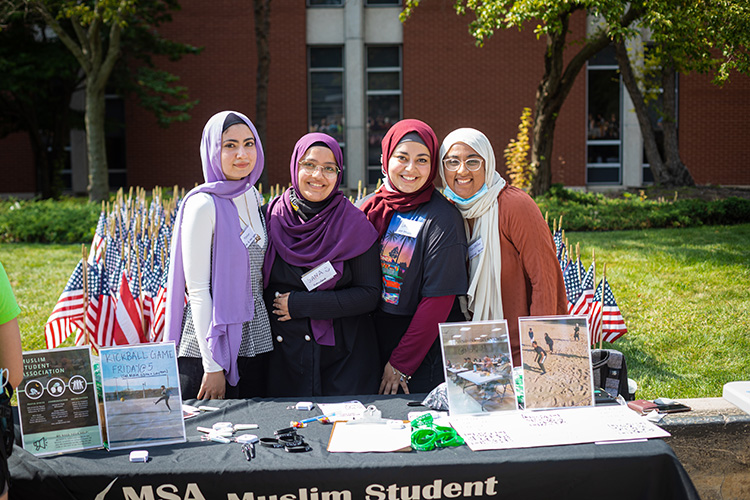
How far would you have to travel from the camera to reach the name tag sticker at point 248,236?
2.92m

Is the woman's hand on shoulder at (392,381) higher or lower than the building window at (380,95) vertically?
lower

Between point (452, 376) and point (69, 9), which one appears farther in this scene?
point (69, 9)

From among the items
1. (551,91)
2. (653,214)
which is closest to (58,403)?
(653,214)

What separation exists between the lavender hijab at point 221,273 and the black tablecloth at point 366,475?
2.25ft

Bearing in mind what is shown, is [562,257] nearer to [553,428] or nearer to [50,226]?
[553,428]

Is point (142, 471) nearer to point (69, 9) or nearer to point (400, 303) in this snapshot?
point (400, 303)

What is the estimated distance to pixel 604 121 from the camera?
59.6ft

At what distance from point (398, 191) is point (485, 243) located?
46 centimetres

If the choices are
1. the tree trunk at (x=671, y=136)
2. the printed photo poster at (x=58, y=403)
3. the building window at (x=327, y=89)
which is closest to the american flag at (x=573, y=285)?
the printed photo poster at (x=58, y=403)

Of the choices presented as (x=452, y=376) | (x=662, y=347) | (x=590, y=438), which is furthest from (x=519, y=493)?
(x=662, y=347)

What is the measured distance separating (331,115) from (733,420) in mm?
16407

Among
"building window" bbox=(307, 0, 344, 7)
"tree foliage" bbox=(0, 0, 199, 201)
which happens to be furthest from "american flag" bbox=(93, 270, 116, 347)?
"building window" bbox=(307, 0, 344, 7)

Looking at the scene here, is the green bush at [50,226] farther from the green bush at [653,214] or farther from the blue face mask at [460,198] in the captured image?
the blue face mask at [460,198]

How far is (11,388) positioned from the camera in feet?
6.92
